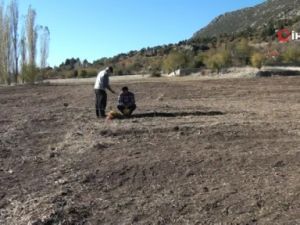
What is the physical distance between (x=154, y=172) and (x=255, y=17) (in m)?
146

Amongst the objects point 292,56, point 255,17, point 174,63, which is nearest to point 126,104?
point 292,56

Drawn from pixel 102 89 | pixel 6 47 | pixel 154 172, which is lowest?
pixel 154 172

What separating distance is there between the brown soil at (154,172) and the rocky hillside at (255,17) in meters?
113

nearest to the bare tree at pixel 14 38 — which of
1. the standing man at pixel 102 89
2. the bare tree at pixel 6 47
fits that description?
the bare tree at pixel 6 47

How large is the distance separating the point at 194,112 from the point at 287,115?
309cm

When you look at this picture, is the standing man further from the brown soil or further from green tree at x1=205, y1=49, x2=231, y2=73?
green tree at x1=205, y1=49, x2=231, y2=73

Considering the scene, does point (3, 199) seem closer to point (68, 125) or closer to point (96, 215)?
point (96, 215)

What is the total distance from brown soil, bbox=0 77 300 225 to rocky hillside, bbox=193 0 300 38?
113477mm

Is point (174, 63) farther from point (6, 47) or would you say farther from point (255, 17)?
point (255, 17)

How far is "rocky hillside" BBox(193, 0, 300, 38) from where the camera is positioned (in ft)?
454

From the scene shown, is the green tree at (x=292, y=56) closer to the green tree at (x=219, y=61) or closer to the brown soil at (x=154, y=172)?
the green tree at (x=219, y=61)

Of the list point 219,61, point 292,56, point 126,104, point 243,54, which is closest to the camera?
point 126,104

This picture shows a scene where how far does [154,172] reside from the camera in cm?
1008

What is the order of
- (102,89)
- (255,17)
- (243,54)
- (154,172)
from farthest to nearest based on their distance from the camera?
(255,17)
(243,54)
(102,89)
(154,172)
